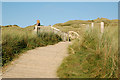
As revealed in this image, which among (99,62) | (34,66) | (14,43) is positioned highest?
(14,43)

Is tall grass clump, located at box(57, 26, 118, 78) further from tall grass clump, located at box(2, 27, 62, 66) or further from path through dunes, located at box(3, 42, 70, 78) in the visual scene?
tall grass clump, located at box(2, 27, 62, 66)

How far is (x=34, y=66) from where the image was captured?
664 centimetres

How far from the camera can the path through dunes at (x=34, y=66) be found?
579cm

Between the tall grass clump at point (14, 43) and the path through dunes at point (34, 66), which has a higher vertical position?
the tall grass clump at point (14, 43)

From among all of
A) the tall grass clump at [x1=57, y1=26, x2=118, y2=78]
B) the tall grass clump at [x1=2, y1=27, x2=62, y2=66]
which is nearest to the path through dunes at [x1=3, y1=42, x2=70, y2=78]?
the tall grass clump at [x1=2, y1=27, x2=62, y2=66]

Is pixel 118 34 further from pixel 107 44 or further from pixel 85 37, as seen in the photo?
pixel 85 37

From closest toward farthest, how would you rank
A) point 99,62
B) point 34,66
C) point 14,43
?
point 99,62 < point 34,66 < point 14,43

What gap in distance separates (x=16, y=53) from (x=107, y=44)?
14.1 ft

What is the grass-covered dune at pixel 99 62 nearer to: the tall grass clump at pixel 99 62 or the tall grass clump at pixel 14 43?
the tall grass clump at pixel 99 62

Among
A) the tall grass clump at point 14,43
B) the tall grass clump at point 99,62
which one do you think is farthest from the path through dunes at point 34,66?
the tall grass clump at point 99,62

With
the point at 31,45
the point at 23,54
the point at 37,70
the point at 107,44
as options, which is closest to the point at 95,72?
the point at 107,44

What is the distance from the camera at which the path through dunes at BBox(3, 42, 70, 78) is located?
5.79 m

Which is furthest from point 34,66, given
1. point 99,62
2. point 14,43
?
point 99,62

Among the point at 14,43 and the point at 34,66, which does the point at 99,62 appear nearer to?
the point at 34,66
